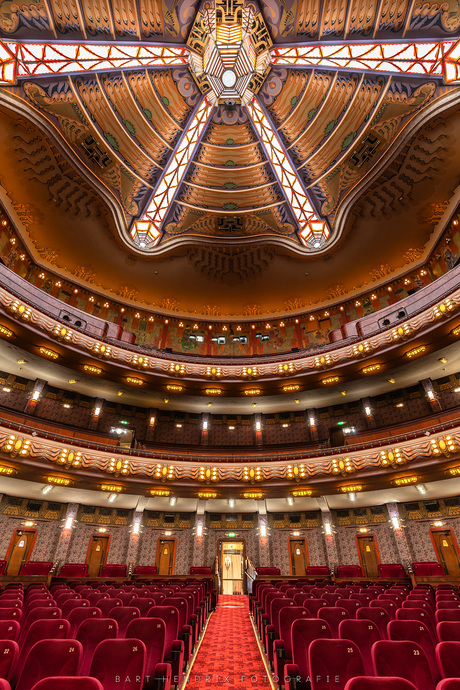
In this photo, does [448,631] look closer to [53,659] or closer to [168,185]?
[53,659]

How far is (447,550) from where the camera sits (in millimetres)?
15547

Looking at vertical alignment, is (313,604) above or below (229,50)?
below

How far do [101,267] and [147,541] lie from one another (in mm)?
16765

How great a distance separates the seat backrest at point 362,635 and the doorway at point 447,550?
14608 mm

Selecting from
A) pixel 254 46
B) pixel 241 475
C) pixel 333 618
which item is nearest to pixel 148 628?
pixel 333 618

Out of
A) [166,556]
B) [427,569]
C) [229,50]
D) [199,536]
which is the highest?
[229,50]

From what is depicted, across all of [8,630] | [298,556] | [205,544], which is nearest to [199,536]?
[205,544]

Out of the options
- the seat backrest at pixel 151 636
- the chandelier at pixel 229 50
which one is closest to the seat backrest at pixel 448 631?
the seat backrest at pixel 151 636

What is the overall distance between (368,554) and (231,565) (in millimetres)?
7017

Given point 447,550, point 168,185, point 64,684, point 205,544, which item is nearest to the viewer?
point 64,684

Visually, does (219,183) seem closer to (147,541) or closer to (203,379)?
(203,379)

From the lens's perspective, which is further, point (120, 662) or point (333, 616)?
point (333, 616)

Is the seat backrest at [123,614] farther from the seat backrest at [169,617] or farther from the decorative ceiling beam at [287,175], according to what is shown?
the decorative ceiling beam at [287,175]

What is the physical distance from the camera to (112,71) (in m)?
16.8
